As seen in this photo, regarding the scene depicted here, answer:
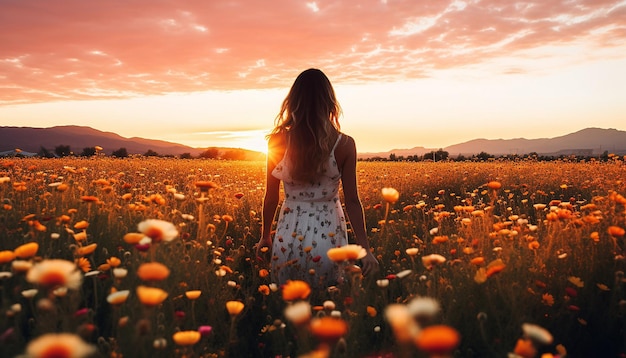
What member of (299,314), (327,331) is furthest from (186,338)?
(327,331)

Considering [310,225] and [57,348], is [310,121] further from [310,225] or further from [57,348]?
[57,348]

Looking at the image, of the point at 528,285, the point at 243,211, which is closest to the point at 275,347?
the point at 528,285

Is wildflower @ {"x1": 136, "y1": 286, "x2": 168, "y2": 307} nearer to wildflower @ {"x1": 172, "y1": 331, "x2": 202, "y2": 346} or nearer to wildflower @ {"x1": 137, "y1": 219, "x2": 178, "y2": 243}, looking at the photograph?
wildflower @ {"x1": 172, "y1": 331, "x2": 202, "y2": 346}

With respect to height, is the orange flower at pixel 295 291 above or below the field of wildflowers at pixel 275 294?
above

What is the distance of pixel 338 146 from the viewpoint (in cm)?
392

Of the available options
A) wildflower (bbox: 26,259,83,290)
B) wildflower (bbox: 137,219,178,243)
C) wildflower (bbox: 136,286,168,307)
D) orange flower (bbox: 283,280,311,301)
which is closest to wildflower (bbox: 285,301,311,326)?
orange flower (bbox: 283,280,311,301)

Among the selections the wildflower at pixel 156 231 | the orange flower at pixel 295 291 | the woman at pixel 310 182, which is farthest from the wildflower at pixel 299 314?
the woman at pixel 310 182

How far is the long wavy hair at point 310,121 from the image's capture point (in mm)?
3732

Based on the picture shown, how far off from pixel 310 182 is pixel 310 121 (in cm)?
53

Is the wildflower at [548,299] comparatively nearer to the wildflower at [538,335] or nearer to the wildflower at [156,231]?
the wildflower at [538,335]

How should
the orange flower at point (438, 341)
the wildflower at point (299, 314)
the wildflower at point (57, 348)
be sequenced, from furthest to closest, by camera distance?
1. the wildflower at point (299, 314)
2. the wildflower at point (57, 348)
3. the orange flower at point (438, 341)

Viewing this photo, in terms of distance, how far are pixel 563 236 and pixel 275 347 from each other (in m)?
2.24

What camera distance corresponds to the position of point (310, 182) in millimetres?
4016

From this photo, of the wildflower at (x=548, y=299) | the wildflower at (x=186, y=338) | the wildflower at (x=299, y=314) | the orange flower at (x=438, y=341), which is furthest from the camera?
the wildflower at (x=548, y=299)
